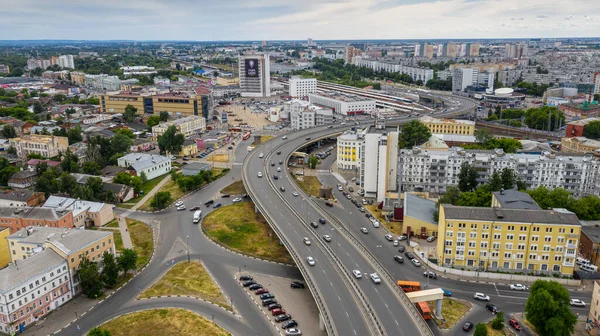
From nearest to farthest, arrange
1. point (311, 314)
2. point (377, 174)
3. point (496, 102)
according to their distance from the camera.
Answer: point (311, 314)
point (377, 174)
point (496, 102)

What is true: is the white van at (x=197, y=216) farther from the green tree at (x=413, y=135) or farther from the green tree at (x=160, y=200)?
the green tree at (x=413, y=135)

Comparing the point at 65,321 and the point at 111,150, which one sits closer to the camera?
the point at 65,321

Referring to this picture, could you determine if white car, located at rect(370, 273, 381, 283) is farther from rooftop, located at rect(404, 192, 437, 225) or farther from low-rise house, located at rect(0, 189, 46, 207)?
low-rise house, located at rect(0, 189, 46, 207)

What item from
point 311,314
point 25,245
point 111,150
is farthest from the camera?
point 111,150

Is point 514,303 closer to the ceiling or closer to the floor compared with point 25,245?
closer to the floor

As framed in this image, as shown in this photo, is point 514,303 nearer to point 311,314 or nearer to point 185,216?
point 311,314

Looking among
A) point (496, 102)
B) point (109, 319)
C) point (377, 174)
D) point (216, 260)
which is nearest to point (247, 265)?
point (216, 260)
